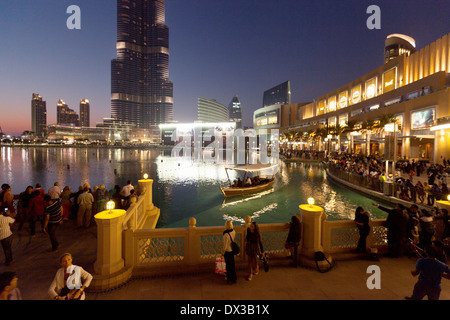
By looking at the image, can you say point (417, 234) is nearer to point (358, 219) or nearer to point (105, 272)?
point (358, 219)

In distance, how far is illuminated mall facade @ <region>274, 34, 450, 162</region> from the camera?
28.5 m

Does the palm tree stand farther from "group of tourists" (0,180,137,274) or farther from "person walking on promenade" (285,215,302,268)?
"group of tourists" (0,180,137,274)

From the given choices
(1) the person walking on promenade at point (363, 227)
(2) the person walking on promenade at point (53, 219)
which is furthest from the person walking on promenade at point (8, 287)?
(1) the person walking on promenade at point (363, 227)

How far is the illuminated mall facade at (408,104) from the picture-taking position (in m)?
28.5

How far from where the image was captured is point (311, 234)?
6.11 metres

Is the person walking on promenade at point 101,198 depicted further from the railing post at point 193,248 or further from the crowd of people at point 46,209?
the railing post at point 193,248

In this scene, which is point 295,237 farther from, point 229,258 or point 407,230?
point 407,230

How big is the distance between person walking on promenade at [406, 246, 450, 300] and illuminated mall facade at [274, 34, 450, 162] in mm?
13987

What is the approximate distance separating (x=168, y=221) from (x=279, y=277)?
11.8 metres

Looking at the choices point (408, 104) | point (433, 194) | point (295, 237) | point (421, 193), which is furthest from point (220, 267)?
point (408, 104)

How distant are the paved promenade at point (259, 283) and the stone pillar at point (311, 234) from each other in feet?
0.97

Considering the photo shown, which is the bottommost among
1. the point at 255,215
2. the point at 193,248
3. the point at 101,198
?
the point at 255,215

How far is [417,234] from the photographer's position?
22.0ft

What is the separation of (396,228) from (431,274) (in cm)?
281
